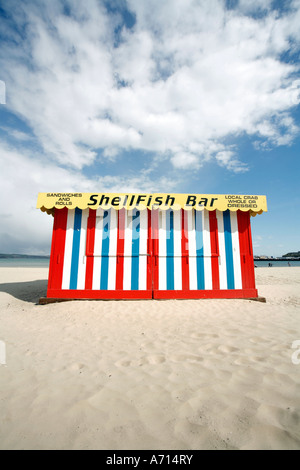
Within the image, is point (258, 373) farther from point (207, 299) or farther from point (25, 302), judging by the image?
point (25, 302)

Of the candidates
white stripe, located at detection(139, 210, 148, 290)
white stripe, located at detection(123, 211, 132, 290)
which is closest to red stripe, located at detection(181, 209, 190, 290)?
white stripe, located at detection(139, 210, 148, 290)

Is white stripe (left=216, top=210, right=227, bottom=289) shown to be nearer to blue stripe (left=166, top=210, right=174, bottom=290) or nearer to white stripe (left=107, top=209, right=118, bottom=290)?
blue stripe (left=166, top=210, right=174, bottom=290)

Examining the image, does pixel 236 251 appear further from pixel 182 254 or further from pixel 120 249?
pixel 120 249

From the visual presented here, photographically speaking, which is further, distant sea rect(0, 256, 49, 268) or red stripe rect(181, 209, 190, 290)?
distant sea rect(0, 256, 49, 268)

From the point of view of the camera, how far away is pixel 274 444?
1.30m

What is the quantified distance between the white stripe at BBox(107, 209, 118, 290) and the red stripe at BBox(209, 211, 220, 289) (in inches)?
117

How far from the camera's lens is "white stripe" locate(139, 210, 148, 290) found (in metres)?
5.91

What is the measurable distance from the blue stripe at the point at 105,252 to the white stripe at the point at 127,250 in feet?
1.78

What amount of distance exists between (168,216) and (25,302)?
5.21 metres

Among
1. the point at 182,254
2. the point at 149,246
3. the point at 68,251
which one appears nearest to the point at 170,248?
the point at 182,254

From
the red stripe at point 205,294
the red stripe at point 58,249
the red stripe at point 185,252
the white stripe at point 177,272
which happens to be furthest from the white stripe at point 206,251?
the red stripe at point 58,249

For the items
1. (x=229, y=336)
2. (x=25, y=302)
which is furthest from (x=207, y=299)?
(x=25, y=302)

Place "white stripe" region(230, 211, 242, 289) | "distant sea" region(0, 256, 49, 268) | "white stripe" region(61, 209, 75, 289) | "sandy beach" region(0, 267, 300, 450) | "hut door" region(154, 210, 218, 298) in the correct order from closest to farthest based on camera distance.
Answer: "sandy beach" region(0, 267, 300, 450) < "white stripe" region(61, 209, 75, 289) < "hut door" region(154, 210, 218, 298) < "white stripe" region(230, 211, 242, 289) < "distant sea" region(0, 256, 49, 268)

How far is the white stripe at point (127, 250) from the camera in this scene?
5891 mm
